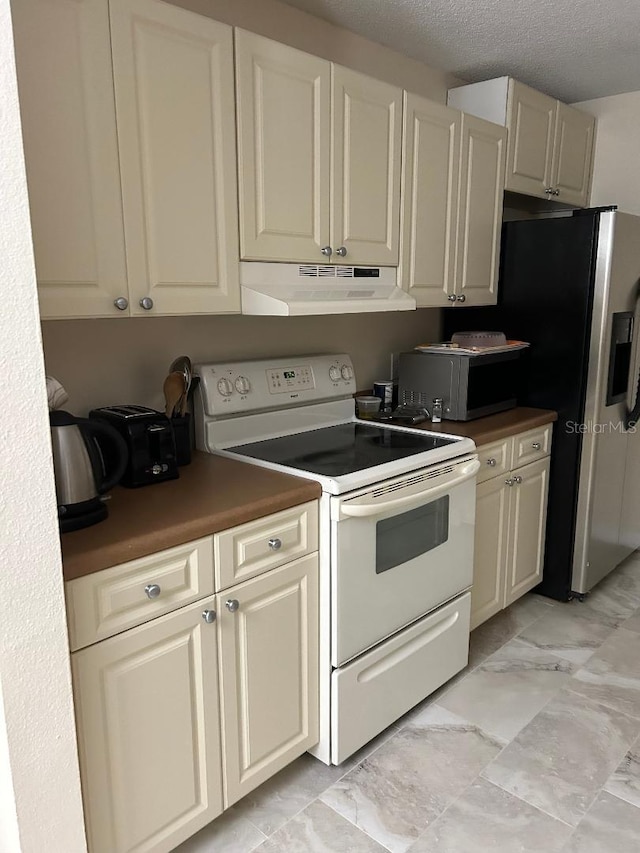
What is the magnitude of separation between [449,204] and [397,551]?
137cm

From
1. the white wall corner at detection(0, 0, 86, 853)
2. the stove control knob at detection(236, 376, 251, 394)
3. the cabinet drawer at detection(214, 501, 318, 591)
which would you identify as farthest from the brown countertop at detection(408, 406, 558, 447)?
the white wall corner at detection(0, 0, 86, 853)

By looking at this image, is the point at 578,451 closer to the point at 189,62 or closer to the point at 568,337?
the point at 568,337

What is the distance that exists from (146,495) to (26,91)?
3.13 ft

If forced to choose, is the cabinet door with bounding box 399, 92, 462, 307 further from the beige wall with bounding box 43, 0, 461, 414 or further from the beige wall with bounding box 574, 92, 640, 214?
the beige wall with bounding box 574, 92, 640, 214

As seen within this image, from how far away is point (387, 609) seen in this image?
6.55 ft

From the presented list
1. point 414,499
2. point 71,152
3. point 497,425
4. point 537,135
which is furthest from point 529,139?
point 71,152

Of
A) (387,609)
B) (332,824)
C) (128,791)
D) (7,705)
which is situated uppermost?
(7,705)

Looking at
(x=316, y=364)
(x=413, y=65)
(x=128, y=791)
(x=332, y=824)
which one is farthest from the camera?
(x=413, y=65)

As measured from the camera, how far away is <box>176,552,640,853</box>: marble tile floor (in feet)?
5.77

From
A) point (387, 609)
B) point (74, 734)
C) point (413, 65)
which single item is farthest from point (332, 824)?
point (413, 65)

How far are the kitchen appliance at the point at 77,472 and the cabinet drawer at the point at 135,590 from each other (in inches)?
6.2

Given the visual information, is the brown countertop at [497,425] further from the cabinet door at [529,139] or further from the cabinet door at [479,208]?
the cabinet door at [529,139]

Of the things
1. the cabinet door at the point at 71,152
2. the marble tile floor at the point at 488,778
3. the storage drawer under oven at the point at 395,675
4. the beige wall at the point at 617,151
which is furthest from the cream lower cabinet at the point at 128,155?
the beige wall at the point at 617,151

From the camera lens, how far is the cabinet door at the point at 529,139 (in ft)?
9.18
